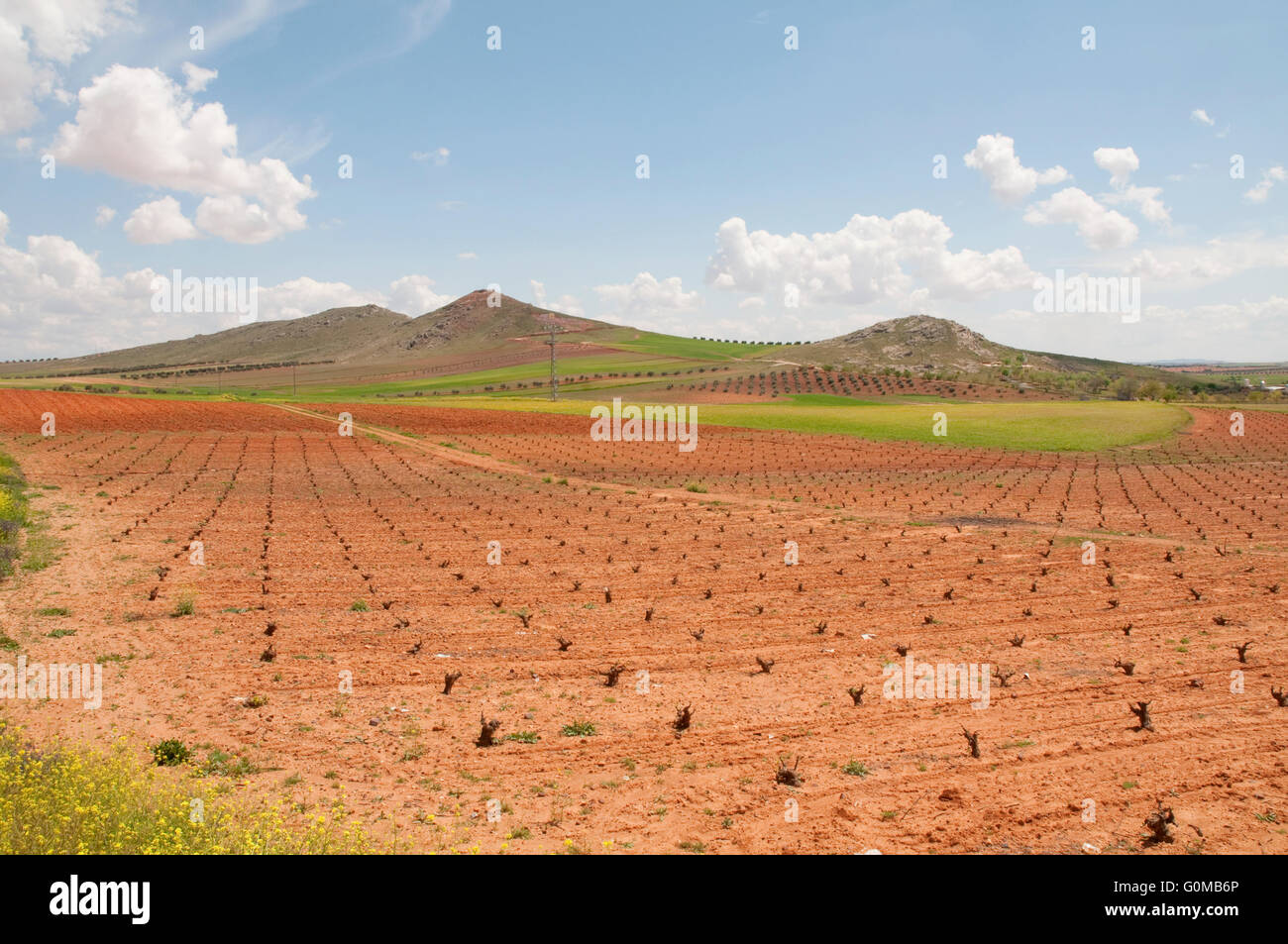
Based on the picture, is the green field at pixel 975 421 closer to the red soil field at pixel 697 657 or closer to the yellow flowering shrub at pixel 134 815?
the red soil field at pixel 697 657

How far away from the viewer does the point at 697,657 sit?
13.4 m

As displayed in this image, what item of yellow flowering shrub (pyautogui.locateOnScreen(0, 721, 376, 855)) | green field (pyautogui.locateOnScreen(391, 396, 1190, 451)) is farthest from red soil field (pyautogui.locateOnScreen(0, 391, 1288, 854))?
green field (pyautogui.locateOnScreen(391, 396, 1190, 451))

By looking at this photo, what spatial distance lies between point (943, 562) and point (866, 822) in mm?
13784

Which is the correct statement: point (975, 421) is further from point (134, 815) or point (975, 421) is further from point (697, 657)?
point (134, 815)

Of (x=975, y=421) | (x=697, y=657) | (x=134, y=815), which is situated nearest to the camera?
(x=134, y=815)

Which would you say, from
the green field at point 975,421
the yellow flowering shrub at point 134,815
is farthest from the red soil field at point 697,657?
the green field at point 975,421

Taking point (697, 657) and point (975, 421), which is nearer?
point (697, 657)

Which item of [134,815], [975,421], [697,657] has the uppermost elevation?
[975,421]

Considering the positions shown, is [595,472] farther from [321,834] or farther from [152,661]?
[321,834]

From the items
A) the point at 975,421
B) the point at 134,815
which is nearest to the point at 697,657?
the point at 134,815

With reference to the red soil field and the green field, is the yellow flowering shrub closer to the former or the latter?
the red soil field

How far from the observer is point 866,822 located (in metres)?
8.17

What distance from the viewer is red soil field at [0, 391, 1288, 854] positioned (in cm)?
848

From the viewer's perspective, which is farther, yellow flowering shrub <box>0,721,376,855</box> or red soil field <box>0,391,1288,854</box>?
red soil field <box>0,391,1288,854</box>
